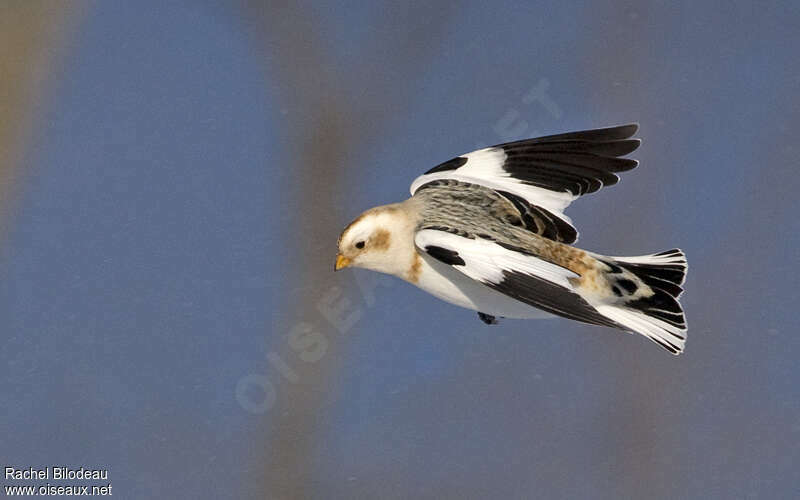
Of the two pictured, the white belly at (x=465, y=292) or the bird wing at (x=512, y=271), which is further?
the white belly at (x=465, y=292)

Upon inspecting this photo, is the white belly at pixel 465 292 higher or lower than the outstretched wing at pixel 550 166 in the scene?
lower

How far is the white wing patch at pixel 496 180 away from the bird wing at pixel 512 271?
0.68 meters

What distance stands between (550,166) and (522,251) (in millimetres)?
996

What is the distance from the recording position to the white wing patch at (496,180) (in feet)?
13.6

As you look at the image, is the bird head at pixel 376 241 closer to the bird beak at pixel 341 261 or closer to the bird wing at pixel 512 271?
the bird beak at pixel 341 261

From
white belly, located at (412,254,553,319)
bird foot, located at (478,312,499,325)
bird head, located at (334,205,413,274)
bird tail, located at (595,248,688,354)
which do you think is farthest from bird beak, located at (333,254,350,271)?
bird tail, located at (595,248,688,354)

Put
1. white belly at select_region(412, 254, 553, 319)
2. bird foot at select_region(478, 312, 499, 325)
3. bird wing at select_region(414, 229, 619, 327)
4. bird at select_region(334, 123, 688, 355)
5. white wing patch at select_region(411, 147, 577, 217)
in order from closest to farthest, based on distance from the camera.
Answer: bird wing at select_region(414, 229, 619, 327)
bird at select_region(334, 123, 688, 355)
white belly at select_region(412, 254, 553, 319)
bird foot at select_region(478, 312, 499, 325)
white wing patch at select_region(411, 147, 577, 217)

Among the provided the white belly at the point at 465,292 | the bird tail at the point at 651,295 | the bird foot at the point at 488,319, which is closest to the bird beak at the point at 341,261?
the white belly at the point at 465,292

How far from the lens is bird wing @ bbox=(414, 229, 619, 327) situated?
127 inches

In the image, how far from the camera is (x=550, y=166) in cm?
438

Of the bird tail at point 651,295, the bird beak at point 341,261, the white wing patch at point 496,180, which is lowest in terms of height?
the bird tail at point 651,295

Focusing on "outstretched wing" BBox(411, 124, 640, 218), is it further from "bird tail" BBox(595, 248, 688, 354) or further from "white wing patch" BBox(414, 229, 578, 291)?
"white wing patch" BBox(414, 229, 578, 291)

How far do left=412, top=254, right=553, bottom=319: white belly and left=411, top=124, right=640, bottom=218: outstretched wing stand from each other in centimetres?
61

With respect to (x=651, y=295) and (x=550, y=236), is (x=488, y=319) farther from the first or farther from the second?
(x=651, y=295)
